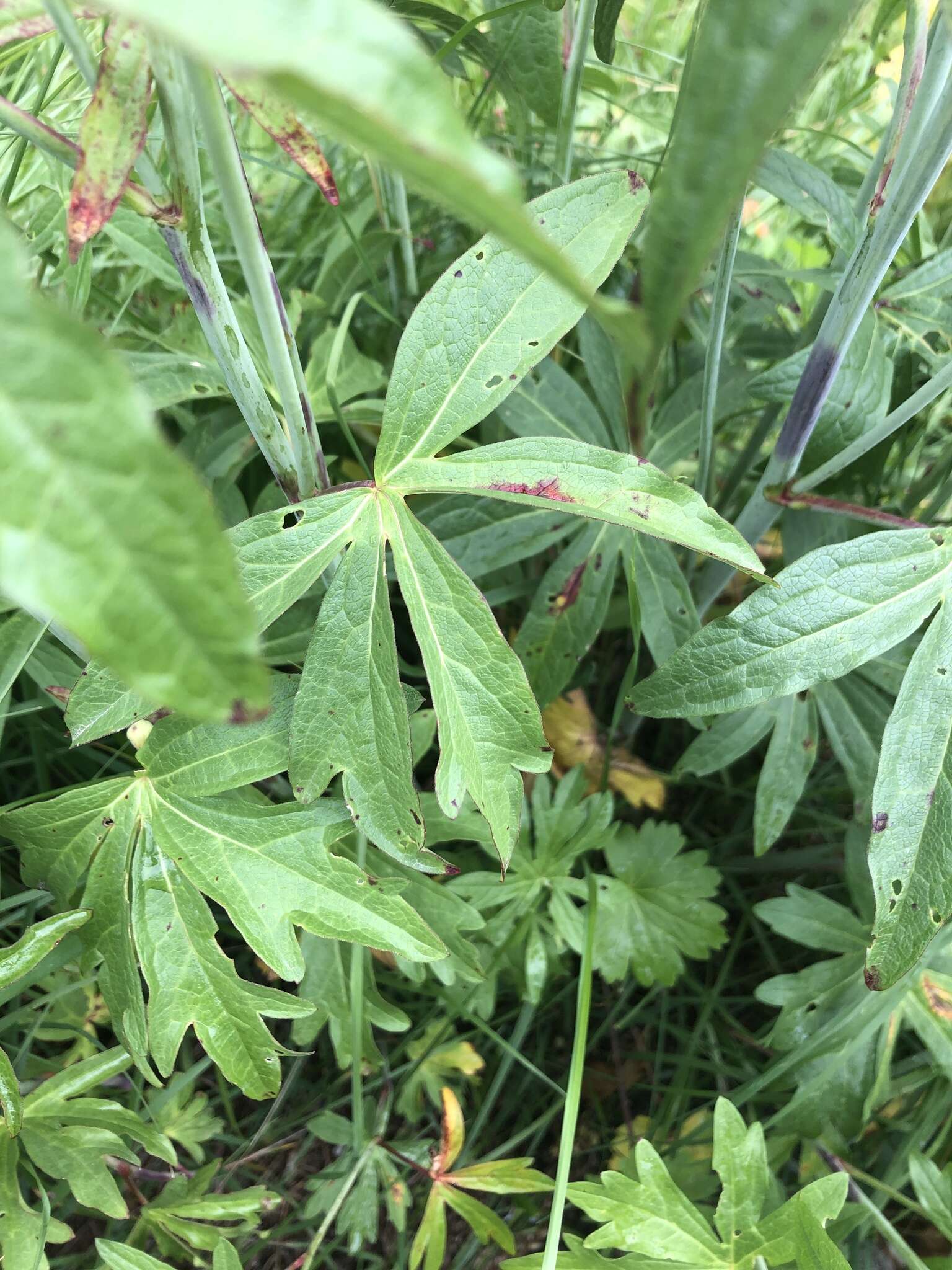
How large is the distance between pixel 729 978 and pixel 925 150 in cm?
129

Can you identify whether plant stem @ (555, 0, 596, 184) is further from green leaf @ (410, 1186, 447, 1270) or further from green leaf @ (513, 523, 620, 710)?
green leaf @ (410, 1186, 447, 1270)

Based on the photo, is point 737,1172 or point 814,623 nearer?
point 814,623

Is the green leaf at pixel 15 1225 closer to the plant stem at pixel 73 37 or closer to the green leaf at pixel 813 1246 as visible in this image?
the green leaf at pixel 813 1246

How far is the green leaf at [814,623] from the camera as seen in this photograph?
32.6 inches

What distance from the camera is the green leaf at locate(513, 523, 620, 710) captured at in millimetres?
1156

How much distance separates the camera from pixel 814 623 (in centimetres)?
83

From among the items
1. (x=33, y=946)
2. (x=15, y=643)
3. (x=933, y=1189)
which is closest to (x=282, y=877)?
(x=33, y=946)

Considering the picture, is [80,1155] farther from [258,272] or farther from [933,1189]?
[933,1189]

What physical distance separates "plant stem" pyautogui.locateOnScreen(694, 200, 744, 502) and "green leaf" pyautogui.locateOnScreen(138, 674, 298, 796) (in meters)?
0.48

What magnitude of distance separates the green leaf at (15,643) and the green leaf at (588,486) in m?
0.50

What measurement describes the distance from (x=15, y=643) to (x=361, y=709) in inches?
18.2

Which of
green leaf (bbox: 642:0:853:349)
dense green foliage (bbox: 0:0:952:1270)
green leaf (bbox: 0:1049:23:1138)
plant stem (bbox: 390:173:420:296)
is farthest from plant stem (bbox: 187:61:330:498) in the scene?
green leaf (bbox: 0:1049:23:1138)

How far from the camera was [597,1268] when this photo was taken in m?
0.96

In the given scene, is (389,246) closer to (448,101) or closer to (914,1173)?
(448,101)
